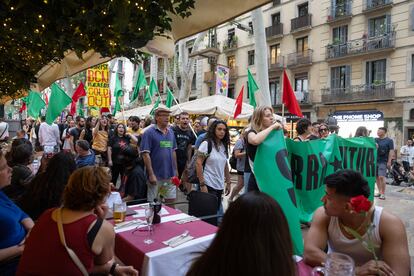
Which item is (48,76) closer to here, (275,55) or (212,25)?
(212,25)

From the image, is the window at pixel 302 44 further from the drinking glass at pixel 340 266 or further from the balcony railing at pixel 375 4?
the drinking glass at pixel 340 266

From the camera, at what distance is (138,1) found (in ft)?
6.86

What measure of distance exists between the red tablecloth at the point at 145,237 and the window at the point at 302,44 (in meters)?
26.1

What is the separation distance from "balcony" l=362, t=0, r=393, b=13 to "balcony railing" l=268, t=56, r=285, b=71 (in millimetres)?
7139

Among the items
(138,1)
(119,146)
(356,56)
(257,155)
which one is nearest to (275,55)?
(356,56)

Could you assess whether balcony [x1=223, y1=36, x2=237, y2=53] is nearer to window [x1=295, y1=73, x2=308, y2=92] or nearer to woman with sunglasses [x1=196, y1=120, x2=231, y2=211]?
window [x1=295, y1=73, x2=308, y2=92]

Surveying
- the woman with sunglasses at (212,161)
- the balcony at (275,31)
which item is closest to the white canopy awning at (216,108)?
the woman with sunglasses at (212,161)

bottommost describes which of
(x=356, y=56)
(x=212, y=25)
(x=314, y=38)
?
(x=212, y=25)

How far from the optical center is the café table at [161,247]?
2283mm

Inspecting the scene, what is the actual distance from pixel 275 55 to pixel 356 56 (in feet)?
24.5

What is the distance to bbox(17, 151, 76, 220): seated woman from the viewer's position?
2.86 metres

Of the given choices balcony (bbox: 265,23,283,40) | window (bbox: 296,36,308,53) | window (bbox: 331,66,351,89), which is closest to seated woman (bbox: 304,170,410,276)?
window (bbox: 331,66,351,89)

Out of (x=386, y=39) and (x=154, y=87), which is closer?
(x=154, y=87)

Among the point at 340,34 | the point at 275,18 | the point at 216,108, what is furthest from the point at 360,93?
the point at 216,108
